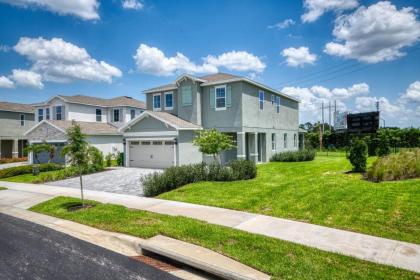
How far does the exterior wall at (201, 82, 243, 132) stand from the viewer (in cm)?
2047

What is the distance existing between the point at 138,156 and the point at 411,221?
20.3m

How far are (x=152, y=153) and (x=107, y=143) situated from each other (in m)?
8.86

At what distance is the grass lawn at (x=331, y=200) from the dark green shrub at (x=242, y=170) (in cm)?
82

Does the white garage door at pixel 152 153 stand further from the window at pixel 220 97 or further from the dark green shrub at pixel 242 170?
the dark green shrub at pixel 242 170

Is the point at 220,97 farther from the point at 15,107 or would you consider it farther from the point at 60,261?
the point at 15,107

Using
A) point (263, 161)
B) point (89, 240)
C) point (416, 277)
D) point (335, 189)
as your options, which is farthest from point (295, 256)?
point (263, 161)

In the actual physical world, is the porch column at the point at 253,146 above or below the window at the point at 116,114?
below

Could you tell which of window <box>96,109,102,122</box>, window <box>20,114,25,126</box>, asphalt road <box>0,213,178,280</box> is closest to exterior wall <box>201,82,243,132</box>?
asphalt road <box>0,213,178,280</box>

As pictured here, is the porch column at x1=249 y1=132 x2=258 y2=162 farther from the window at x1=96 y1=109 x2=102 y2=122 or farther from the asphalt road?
the window at x1=96 y1=109 x2=102 y2=122

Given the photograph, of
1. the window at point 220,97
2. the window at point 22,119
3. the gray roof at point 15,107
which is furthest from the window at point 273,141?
the window at point 22,119

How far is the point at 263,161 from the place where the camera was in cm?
2433

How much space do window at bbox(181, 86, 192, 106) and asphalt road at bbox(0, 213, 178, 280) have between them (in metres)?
16.0

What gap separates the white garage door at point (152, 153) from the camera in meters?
21.8

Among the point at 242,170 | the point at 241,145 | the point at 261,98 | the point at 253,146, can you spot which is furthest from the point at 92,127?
the point at 242,170
